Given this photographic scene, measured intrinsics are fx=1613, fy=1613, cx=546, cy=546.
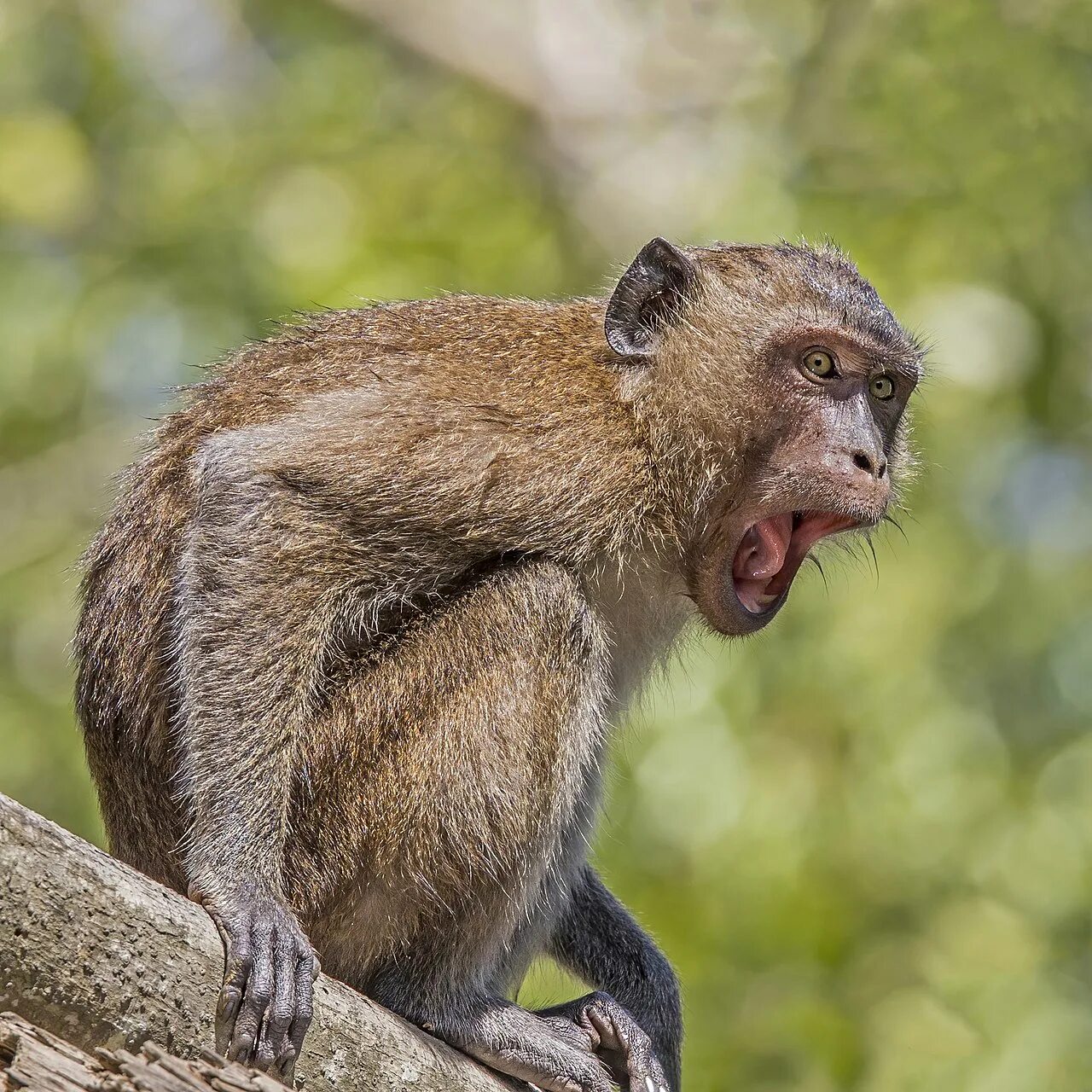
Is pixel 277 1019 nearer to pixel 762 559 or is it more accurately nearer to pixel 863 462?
pixel 762 559

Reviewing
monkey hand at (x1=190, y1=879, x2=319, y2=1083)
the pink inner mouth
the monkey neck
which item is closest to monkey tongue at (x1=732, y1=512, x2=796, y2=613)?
the pink inner mouth

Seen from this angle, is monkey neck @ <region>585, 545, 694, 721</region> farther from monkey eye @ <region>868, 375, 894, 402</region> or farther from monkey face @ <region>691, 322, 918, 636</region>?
monkey eye @ <region>868, 375, 894, 402</region>

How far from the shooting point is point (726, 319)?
6879 millimetres

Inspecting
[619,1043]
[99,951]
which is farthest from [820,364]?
[99,951]

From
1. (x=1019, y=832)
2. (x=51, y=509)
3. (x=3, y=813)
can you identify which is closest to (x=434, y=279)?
(x=51, y=509)

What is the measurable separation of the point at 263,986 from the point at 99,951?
573 millimetres

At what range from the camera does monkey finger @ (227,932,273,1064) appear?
431 cm

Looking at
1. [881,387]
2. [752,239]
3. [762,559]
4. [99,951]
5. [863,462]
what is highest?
[752,239]

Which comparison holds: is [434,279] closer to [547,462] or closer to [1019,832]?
[1019,832]

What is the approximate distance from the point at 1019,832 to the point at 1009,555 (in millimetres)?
2020

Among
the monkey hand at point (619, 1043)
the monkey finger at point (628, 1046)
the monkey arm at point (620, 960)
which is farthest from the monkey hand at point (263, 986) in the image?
the monkey arm at point (620, 960)

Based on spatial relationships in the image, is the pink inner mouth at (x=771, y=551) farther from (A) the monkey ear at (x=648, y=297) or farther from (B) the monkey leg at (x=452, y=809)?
Answer: (B) the monkey leg at (x=452, y=809)

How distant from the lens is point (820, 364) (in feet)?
22.0

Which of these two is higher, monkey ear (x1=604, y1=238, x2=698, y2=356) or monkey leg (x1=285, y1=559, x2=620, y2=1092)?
monkey ear (x1=604, y1=238, x2=698, y2=356)
